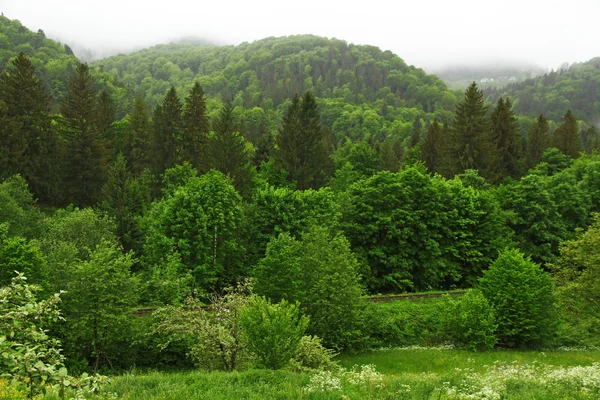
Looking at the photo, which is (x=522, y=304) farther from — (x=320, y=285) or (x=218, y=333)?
(x=218, y=333)

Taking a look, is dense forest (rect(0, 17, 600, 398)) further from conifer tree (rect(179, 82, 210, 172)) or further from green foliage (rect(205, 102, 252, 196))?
conifer tree (rect(179, 82, 210, 172))

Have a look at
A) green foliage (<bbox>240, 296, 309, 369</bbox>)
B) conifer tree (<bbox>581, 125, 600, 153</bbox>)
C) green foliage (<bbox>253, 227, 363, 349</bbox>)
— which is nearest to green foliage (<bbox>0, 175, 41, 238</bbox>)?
green foliage (<bbox>253, 227, 363, 349</bbox>)

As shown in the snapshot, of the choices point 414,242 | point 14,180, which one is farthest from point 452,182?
point 14,180

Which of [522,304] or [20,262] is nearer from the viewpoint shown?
[20,262]

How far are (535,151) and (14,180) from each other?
7647 cm

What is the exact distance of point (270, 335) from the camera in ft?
57.8

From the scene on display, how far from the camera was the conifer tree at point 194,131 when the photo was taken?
5627cm

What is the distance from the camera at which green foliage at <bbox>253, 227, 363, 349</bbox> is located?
87.2ft

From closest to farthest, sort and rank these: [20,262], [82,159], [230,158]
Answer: [20,262] < [230,158] < [82,159]

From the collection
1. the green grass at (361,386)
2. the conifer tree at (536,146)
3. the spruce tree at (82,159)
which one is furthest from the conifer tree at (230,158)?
the conifer tree at (536,146)

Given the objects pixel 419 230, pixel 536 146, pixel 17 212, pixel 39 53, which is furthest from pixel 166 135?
pixel 39 53

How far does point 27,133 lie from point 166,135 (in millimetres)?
16631

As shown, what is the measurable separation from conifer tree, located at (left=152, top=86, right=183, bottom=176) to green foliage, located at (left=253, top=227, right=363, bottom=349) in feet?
110

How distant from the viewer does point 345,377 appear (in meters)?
15.1
